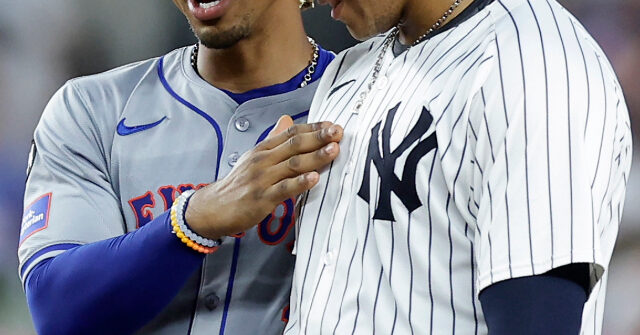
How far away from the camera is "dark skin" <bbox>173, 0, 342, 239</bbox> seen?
0.98 meters

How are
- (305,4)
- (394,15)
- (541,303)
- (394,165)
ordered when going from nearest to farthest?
(541,303) → (394,165) → (394,15) → (305,4)

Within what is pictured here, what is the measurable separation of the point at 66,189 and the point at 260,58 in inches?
11.4

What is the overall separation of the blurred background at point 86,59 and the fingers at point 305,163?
1.32 metres

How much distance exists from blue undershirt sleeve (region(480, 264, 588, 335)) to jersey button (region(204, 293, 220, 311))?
470 millimetres

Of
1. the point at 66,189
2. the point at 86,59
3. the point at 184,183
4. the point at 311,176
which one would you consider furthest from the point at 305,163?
the point at 86,59

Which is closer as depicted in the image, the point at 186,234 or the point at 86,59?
the point at 186,234

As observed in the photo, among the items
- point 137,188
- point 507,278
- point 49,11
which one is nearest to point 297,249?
point 137,188

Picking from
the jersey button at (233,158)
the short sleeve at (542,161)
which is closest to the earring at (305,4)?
the jersey button at (233,158)

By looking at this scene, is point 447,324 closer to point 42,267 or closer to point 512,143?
point 512,143

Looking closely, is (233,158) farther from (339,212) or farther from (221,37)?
(339,212)

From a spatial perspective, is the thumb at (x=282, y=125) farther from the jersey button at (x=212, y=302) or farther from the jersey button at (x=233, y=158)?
the jersey button at (x=212, y=302)

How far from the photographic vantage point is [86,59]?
96.2 inches

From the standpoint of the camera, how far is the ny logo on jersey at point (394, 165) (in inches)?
31.7

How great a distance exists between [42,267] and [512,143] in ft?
2.02
